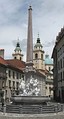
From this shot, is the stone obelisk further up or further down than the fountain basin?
further up

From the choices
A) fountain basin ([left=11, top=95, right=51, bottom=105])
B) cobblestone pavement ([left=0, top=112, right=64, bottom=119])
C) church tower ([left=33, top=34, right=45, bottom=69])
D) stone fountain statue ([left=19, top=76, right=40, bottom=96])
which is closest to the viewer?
cobblestone pavement ([left=0, top=112, right=64, bottom=119])

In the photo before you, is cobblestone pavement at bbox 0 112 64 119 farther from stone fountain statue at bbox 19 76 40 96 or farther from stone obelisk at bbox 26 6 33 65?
stone obelisk at bbox 26 6 33 65

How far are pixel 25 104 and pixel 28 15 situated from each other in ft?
38.0

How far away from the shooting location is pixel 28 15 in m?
37.9

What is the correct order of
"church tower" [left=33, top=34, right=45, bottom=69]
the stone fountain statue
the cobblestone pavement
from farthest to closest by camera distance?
"church tower" [left=33, top=34, right=45, bottom=69] < the stone fountain statue < the cobblestone pavement

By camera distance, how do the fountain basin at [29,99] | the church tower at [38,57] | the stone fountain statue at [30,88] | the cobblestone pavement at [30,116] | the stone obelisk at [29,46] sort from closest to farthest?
1. the cobblestone pavement at [30,116]
2. the fountain basin at [29,99]
3. the stone fountain statue at [30,88]
4. the stone obelisk at [29,46]
5. the church tower at [38,57]

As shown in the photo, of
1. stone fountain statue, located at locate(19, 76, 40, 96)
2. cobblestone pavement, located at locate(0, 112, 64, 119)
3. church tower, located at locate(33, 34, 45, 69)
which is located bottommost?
cobblestone pavement, located at locate(0, 112, 64, 119)

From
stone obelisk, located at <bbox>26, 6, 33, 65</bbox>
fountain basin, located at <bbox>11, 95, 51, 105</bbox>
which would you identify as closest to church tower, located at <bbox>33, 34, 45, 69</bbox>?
stone obelisk, located at <bbox>26, 6, 33, 65</bbox>

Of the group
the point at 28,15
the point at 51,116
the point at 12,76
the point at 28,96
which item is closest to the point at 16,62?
the point at 12,76

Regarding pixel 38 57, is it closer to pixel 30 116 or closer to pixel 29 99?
pixel 29 99

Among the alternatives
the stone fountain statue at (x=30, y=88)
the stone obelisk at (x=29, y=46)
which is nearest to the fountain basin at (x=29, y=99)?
the stone fountain statue at (x=30, y=88)

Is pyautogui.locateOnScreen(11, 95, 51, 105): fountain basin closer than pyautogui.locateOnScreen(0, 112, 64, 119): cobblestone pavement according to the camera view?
No

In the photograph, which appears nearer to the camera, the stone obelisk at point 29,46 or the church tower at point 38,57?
the stone obelisk at point 29,46

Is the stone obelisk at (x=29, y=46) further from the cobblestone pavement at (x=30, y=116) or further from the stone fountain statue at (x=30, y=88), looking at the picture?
the cobblestone pavement at (x=30, y=116)
